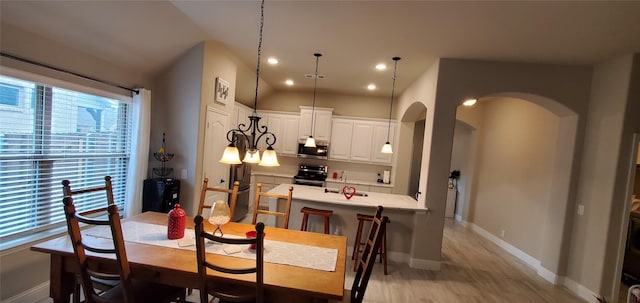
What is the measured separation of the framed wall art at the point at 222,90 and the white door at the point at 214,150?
0.59 ft

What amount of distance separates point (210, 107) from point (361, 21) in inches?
87.1

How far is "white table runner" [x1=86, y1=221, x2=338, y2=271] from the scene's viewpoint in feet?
5.64

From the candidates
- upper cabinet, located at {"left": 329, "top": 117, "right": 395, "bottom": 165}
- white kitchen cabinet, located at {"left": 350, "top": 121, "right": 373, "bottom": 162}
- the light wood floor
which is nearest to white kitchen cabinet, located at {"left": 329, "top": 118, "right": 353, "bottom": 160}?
upper cabinet, located at {"left": 329, "top": 117, "right": 395, "bottom": 165}

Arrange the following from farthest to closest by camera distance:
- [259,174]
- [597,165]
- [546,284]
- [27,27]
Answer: [259,174], [546,284], [597,165], [27,27]

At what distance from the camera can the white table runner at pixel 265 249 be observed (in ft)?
5.64

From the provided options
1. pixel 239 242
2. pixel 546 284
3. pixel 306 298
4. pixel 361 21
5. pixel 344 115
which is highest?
pixel 361 21

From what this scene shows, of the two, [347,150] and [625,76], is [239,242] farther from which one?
[347,150]

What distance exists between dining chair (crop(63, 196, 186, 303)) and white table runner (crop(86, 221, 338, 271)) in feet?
0.72

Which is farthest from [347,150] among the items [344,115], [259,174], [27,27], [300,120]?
[27,27]

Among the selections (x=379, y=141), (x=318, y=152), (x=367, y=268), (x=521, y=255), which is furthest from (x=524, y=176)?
(x=367, y=268)

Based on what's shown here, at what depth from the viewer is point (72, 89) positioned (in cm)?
254

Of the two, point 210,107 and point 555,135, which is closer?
point 210,107

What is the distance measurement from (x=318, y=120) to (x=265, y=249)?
433cm

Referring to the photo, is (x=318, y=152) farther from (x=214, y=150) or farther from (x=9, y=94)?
(x=9, y=94)
